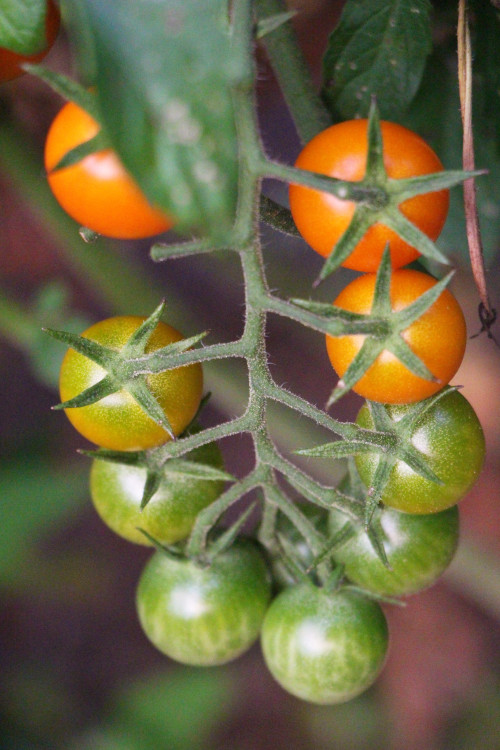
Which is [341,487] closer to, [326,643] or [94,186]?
[326,643]

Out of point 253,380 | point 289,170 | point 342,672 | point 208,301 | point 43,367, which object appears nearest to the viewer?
point 289,170

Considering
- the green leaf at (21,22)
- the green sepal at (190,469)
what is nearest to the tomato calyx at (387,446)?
the green sepal at (190,469)

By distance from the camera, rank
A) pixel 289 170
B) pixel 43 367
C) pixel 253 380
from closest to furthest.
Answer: pixel 289 170, pixel 253 380, pixel 43 367

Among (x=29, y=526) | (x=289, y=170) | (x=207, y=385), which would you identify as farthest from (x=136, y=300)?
(x=289, y=170)

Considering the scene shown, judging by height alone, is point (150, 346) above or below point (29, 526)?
above

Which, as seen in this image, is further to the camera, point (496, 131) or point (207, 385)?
point (207, 385)

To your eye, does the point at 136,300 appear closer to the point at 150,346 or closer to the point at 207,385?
the point at 207,385

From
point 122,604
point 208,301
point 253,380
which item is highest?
point 253,380
